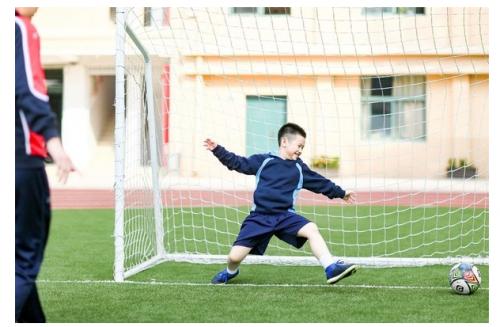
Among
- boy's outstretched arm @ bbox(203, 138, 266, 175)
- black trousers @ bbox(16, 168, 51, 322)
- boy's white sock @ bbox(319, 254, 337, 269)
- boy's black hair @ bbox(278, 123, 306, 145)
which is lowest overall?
boy's white sock @ bbox(319, 254, 337, 269)

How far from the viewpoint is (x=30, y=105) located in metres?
3.12

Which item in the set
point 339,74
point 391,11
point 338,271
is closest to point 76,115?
point 339,74

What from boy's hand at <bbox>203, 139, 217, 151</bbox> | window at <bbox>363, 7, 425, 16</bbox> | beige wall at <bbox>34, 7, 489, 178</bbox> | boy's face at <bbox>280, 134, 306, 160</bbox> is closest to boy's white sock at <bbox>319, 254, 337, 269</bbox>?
boy's face at <bbox>280, 134, 306, 160</bbox>

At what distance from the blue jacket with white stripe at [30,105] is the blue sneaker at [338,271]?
214cm

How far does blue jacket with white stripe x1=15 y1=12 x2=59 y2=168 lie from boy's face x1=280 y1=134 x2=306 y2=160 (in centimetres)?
224

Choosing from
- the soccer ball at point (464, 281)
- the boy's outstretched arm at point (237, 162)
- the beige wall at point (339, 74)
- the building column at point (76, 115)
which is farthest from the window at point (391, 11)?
the soccer ball at point (464, 281)

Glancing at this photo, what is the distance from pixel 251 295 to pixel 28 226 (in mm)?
1811

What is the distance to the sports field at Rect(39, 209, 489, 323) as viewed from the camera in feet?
13.5

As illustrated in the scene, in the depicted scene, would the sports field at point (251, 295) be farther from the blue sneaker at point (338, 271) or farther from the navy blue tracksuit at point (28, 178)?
the navy blue tracksuit at point (28, 178)

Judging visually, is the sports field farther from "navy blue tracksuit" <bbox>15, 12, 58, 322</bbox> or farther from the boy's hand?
the boy's hand

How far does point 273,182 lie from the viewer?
17.1 feet

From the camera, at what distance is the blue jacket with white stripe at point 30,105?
312 centimetres
